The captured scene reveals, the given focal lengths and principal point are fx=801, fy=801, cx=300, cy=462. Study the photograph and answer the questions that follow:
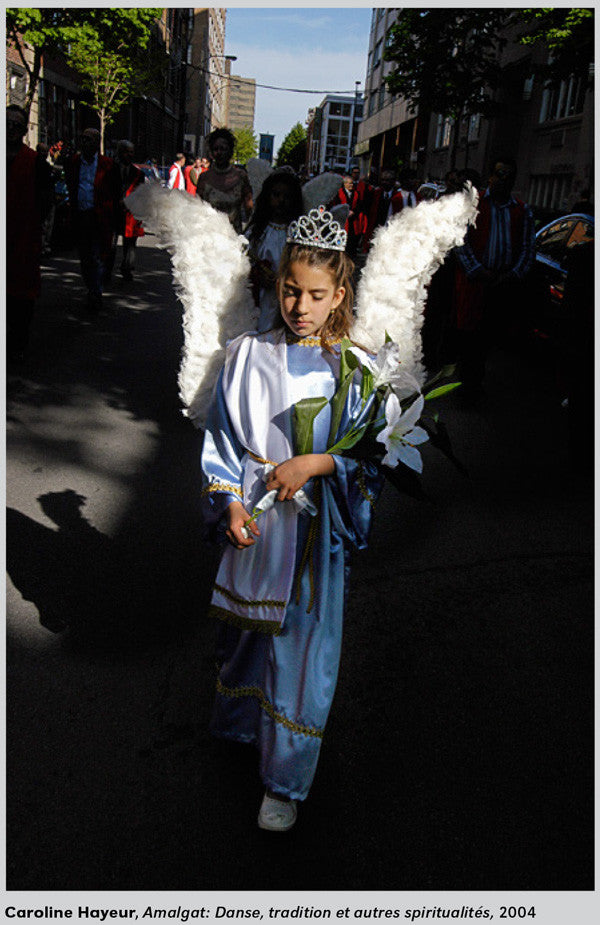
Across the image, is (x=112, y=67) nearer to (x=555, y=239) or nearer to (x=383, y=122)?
(x=555, y=239)

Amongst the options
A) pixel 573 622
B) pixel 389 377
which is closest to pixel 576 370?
pixel 573 622

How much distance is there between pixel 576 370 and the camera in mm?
5961

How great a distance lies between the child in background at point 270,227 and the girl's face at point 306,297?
255 cm

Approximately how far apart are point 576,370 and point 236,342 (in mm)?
4236

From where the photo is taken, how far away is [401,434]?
2213mm

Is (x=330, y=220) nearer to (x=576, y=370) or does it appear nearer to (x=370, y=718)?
(x=370, y=718)

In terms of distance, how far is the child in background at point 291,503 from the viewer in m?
2.29

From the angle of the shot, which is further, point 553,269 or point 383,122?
point 383,122

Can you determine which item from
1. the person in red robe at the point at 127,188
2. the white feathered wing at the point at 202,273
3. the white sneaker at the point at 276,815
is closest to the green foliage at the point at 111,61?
the person in red robe at the point at 127,188

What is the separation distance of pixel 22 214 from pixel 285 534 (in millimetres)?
5691

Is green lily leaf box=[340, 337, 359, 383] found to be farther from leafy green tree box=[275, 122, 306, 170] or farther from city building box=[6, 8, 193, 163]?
leafy green tree box=[275, 122, 306, 170]

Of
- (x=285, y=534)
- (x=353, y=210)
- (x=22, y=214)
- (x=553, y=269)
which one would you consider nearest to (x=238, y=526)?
(x=285, y=534)

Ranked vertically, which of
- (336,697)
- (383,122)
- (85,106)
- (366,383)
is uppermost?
(383,122)

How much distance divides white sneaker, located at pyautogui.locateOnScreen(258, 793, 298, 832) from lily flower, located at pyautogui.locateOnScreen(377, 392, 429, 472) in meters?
1.06
